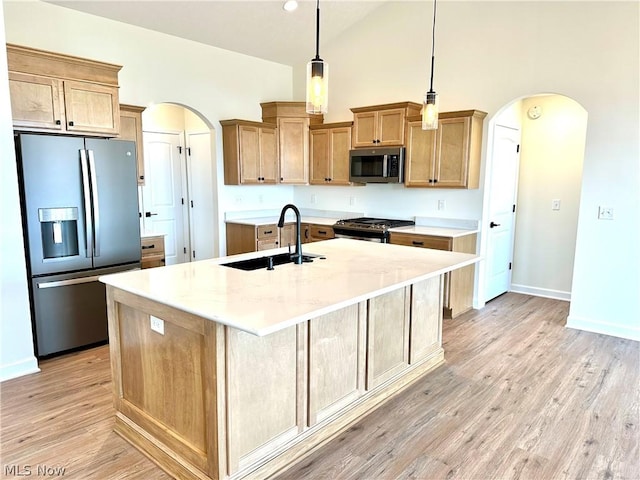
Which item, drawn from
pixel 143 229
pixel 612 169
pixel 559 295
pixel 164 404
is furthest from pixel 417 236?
pixel 143 229

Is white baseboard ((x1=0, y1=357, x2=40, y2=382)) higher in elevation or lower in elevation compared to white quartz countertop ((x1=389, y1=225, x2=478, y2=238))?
lower

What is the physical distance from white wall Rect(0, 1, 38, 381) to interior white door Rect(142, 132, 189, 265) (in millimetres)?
3078

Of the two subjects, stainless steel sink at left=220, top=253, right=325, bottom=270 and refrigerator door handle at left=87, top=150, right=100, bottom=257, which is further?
refrigerator door handle at left=87, top=150, right=100, bottom=257

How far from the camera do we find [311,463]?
2.24 metres

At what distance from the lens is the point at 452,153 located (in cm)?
462

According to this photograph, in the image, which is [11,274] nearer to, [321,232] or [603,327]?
[321,232]

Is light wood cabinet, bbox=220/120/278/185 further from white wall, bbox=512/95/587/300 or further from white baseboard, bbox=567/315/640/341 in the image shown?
white baseboard, bbox=567/315/640/341

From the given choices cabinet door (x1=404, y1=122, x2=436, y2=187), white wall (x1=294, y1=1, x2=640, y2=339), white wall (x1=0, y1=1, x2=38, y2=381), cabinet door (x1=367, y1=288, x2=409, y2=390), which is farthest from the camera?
cabinet door (x1=404, y1=122, x2=436, y2=187)

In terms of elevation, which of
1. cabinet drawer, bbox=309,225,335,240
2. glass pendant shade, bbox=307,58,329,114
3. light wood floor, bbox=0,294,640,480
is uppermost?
glass pendant shade, bbox=307,58,329,114

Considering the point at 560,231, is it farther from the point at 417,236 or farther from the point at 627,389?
the point at 627,389

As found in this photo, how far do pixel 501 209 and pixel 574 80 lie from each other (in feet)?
5.14

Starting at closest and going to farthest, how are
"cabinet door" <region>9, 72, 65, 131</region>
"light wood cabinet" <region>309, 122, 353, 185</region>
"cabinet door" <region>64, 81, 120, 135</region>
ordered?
"cabinet door" <region>9, 72, 65, 131</region>
"cabinet door" <region>64, 81, 120, 135</region>
"light wood cabinet" <region>309, 122, 353, 185</region>

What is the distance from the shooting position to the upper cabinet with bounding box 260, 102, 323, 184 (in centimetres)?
576

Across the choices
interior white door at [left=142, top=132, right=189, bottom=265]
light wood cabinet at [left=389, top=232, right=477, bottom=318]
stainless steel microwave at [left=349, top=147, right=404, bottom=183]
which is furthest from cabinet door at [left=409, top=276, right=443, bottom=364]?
interior white door at [left=142, top=132, right=189, bottom=265]
